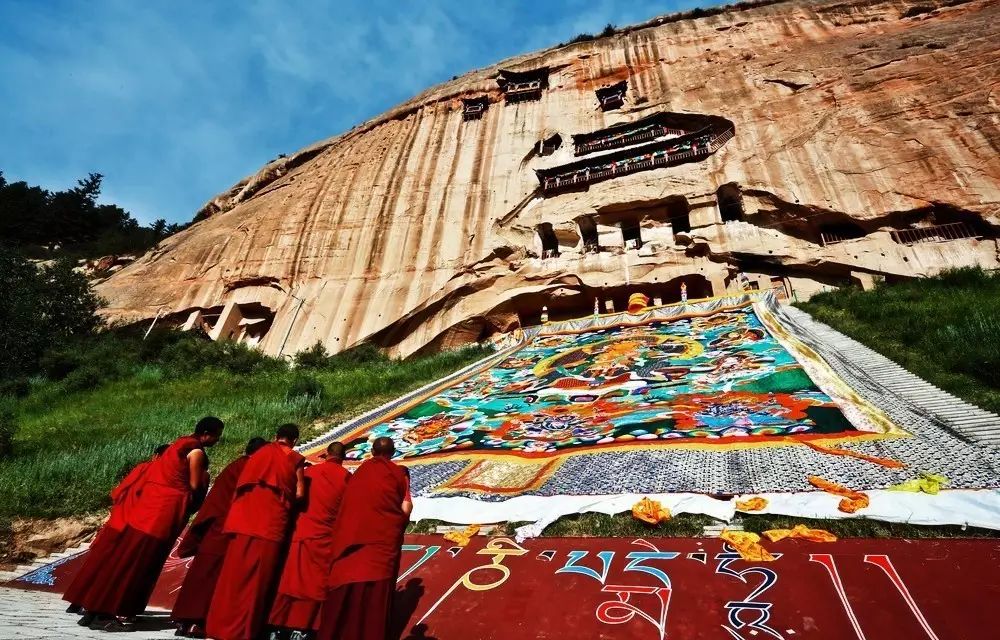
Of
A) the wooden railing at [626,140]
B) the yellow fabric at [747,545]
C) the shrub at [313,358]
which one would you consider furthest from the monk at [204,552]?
the wooden railing at [626,140]

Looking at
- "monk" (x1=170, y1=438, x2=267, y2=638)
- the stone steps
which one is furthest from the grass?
"monk" (x1=170, y1=438, x2=267, y2=638)

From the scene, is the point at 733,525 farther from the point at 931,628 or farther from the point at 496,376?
the point at 496,376

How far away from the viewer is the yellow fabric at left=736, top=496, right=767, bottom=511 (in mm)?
3246

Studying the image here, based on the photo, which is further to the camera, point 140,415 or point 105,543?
point 140,415

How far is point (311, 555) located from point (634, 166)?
1571cm

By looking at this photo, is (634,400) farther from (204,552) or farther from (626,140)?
(626,140)

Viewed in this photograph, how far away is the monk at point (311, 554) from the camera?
8.29 ft

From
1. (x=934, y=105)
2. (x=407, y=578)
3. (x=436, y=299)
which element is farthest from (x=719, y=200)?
(x=407, y=578)

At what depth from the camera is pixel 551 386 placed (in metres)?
8.44

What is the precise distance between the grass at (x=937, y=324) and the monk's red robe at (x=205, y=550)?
21.1 feet

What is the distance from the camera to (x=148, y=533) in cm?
276

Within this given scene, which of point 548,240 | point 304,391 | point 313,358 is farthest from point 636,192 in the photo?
point 304,391

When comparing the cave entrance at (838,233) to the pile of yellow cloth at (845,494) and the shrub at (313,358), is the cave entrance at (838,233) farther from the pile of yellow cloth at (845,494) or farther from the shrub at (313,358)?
the shrub at (313,358)

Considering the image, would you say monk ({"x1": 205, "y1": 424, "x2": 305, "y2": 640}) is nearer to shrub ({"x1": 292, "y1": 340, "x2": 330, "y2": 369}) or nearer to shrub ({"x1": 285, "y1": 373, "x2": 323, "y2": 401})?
shrub ({"x1": 285, "y1": 373, "x2": 323, "y2": 401})
